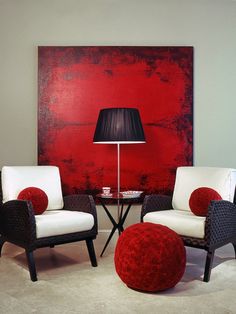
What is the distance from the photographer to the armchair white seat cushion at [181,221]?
2.81 m

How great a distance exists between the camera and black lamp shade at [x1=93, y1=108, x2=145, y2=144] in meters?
3.47

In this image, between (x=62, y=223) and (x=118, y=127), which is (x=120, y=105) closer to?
(x=118, y=127)

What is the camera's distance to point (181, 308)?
2.21m

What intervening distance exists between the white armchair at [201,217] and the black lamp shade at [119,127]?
569 mm

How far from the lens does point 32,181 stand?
11.1ft

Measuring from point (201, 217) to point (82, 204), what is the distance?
1.01m

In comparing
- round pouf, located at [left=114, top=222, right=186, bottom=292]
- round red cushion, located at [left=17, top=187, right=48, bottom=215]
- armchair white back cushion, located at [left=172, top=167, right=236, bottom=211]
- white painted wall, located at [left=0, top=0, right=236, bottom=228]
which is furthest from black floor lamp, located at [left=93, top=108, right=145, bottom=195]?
round pouf, located at [left=114, top=222, right=186, bottom=292]

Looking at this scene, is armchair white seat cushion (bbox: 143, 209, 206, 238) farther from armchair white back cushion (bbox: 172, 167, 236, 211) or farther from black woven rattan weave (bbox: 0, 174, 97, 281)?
black woven rattan weave (bbox: 0, 174, 97, 281)

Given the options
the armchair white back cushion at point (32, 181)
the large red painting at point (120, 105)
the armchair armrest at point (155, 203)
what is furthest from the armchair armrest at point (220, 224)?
the armchair white back cushion at point (32, 181)

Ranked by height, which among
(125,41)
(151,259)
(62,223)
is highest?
(125,41)

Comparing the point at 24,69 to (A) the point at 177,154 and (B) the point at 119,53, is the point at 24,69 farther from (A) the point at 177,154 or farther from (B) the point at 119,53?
(A) the point at 177,154

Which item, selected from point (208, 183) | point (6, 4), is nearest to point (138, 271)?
point (208, 183)

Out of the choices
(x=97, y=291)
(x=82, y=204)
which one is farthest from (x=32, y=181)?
(x=97, y=291)

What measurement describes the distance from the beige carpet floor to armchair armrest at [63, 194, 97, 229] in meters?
0.44
